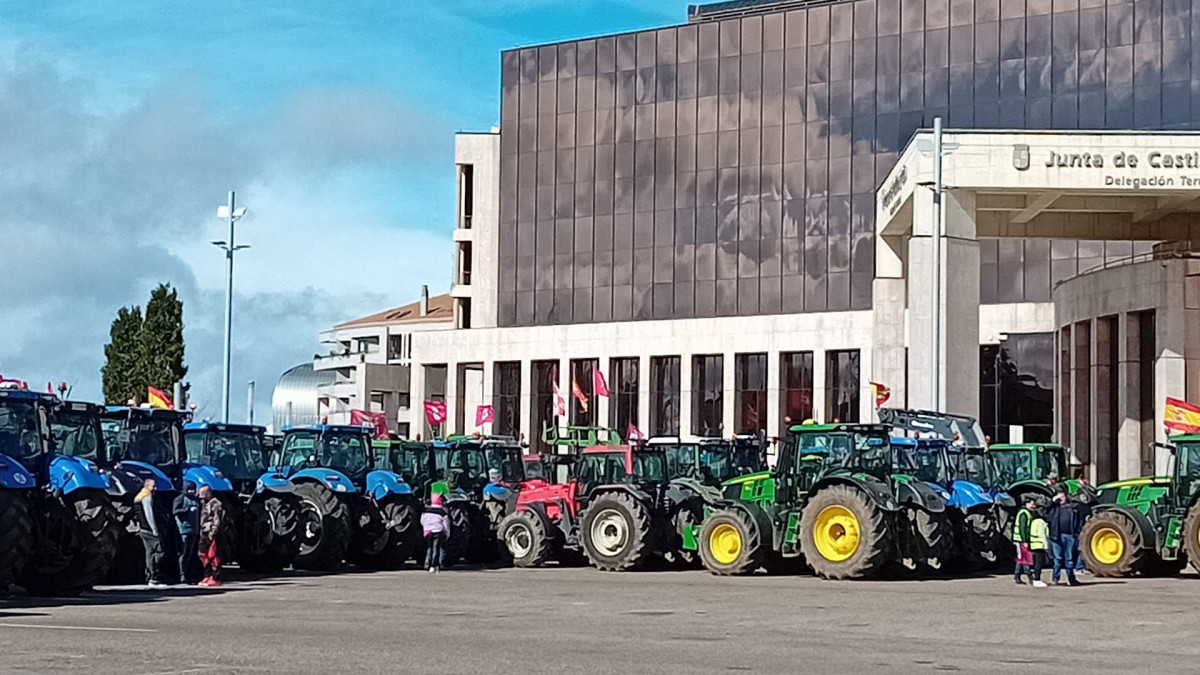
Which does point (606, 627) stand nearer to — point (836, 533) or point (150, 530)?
point (150, 530)

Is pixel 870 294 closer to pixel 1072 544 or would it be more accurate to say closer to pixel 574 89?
pixel 574 89

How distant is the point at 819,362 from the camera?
224ft

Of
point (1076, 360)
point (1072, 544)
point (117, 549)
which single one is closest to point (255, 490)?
point (117, 549)

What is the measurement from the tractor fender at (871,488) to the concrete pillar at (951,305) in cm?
1613

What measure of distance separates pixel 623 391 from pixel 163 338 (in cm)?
1851

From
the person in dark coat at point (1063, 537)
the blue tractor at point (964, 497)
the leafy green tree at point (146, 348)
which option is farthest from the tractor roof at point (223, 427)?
the leafy green tree at point (146, 348)

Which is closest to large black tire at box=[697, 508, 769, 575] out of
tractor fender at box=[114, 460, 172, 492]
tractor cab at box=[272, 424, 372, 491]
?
tractor cab at box=[272, 424, 372, 491]

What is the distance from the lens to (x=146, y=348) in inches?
2680

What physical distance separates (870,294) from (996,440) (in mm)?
7131

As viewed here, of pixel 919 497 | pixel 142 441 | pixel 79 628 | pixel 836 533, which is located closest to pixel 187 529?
pixel 142 441

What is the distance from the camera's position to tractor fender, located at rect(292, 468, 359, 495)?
28500mm

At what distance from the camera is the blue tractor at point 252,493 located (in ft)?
90.7

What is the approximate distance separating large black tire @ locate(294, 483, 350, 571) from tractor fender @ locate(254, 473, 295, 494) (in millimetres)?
173

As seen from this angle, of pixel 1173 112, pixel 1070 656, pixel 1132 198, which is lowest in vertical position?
pixel 1070 656
